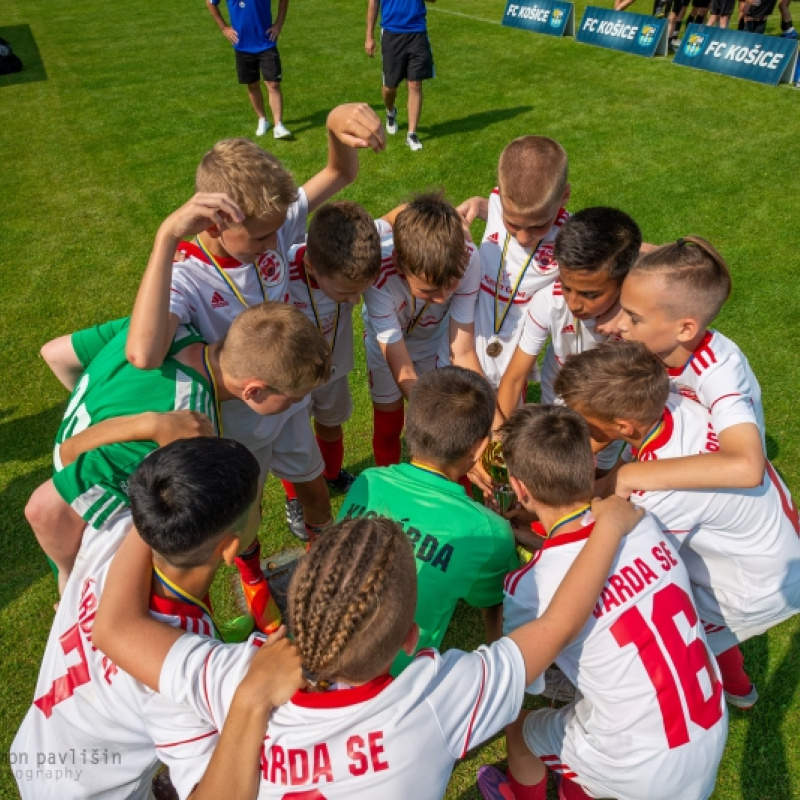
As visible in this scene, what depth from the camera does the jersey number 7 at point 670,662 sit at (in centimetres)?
216

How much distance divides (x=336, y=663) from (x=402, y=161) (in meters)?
7.92

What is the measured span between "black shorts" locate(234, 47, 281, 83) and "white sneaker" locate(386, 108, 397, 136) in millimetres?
1608

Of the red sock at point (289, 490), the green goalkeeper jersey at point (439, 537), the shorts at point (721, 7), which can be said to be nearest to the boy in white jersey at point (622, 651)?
the green goalkeeper jersey at point (439, 537)

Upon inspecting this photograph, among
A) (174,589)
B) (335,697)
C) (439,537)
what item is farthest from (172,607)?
(439,537)

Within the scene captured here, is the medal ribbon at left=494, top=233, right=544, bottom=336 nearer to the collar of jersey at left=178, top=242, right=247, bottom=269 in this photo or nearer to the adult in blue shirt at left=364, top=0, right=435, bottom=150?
the collar of jersey at left=178, top=242, right=247, bottom=269

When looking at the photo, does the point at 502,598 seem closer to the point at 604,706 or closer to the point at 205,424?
the point at 604,706

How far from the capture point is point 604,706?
224cm

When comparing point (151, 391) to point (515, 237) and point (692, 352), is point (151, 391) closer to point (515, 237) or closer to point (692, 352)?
point (515, 237)

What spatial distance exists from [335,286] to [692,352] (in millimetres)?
1738

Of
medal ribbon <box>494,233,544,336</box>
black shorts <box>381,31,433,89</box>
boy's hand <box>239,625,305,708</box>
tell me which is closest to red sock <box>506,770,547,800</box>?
boy's hand <box>239,625,305,708</box>

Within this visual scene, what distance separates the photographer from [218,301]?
10.5 feet

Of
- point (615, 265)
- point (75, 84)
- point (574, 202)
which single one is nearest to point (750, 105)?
point (574, 202)

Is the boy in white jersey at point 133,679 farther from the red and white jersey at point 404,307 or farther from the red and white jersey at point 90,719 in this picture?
the red and white jersey at point 404,307

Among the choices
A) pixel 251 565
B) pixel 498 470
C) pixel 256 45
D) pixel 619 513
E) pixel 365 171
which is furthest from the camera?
pixel 256 45
